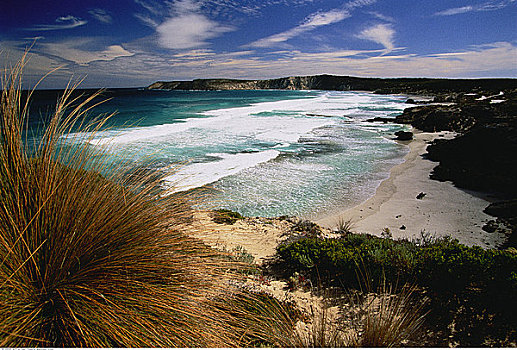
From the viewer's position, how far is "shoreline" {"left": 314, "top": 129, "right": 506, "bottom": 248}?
767 cm

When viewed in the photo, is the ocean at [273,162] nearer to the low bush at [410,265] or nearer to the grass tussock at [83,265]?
the grass tussock at [83,265]

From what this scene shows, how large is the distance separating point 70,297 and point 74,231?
1.51ft

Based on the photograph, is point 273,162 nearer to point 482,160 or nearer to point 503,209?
point 503,209

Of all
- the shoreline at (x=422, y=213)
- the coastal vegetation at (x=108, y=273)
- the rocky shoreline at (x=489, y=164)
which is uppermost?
the coastal vegetation at (x=108, y=273)

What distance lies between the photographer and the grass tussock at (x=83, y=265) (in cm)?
188

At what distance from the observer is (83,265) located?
6.92ft

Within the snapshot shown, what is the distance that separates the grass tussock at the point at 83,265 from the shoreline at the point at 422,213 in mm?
6498

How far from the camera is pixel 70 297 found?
1.93 m

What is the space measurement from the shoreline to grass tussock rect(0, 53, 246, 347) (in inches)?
256

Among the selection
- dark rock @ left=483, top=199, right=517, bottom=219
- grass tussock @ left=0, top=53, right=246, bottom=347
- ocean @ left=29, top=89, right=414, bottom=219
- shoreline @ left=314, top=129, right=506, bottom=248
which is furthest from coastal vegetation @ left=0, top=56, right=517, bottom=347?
dark rock @ left=483, top=199, right=517, bottom=219

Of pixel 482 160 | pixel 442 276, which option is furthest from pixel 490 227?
pixel 482 160

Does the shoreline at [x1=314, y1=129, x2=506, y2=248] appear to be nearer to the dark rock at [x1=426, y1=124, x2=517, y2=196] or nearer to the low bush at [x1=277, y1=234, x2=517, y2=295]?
the dark rock at [x1=426, y1=124, x2=517, y2=196]

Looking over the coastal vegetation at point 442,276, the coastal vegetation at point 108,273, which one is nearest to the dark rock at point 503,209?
the coastal vegetation at point 442,276

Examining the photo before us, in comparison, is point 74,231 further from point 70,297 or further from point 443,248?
point 443,248
